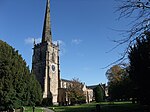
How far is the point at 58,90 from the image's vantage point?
79.8m

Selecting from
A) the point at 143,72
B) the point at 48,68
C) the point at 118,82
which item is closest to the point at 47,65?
the point at 48,68

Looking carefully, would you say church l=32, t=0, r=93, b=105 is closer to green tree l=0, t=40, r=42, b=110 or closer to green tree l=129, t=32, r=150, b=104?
green tree l=0, t=40, r=42, b=110

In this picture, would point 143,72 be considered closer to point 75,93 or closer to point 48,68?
point 75,93

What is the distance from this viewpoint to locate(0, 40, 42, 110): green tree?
25645mm

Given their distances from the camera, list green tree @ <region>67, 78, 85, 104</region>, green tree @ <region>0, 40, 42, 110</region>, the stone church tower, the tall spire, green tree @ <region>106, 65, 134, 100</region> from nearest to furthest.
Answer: green tree @ <region>0, 40, 42, 110</region> → green tree @ <region>106, 65, 134, 100</region> → green tree @ <region>67, 78, 85, 104</region> → the stone church tower → the tall spire

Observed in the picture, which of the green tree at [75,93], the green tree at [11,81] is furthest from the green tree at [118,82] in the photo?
the green tree at [11,81]

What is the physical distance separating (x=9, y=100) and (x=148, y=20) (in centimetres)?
2324

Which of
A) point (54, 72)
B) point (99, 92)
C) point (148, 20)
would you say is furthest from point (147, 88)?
point (54, 72)

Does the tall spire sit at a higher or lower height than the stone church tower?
higher

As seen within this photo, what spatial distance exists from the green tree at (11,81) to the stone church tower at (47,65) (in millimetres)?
42971

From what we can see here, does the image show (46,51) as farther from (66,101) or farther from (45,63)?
(66,101)

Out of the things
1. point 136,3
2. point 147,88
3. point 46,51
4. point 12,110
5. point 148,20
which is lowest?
point 12,110

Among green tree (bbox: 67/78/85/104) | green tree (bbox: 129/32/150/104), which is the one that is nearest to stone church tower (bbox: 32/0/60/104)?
green tree (bbox: 67/78/85/104)

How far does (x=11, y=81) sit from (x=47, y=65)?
49791 mm
